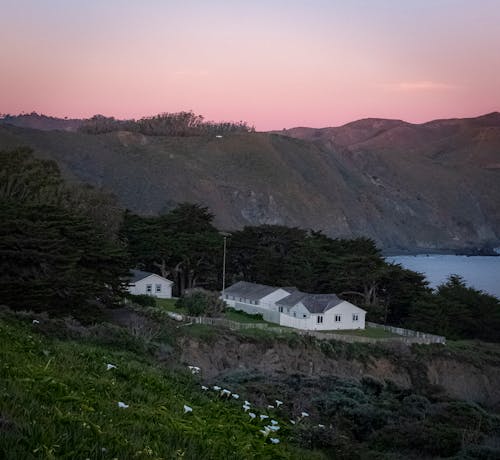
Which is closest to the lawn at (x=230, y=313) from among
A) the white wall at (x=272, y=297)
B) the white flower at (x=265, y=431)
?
the white wall at (x=272, y=297)

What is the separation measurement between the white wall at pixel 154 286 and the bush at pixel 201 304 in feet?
26.7

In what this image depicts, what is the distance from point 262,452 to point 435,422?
5.44m

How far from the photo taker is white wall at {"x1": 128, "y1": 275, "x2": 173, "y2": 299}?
1953 inches

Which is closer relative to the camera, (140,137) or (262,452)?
A: (262,452)

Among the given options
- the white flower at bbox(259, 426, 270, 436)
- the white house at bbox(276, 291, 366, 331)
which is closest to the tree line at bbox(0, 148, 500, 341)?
the white house at bbox(276, 291, 366, 331)

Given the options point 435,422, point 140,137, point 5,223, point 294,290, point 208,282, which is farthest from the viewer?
point 140,137

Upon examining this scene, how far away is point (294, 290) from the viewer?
47.1 m

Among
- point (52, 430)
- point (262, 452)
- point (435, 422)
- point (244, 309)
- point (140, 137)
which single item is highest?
point (140, 137)

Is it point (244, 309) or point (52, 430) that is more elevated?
point (52, 430)

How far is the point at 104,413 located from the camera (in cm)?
725

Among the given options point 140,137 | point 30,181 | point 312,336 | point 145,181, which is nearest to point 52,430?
point 312,336

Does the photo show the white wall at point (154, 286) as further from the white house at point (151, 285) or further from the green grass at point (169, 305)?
the green grass at point (169, 305)

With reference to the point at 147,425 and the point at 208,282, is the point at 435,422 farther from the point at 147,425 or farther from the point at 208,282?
the point at 208,282

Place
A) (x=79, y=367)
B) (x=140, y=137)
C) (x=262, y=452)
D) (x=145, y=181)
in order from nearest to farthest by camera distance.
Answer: (x=262, y=452)
(x=79, y=367)
(x=145, y=181)
(x=140, y=137)
